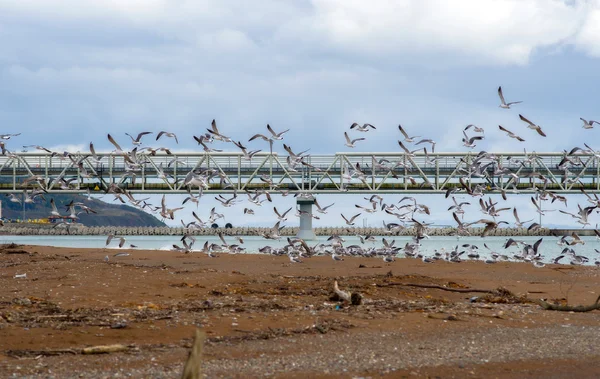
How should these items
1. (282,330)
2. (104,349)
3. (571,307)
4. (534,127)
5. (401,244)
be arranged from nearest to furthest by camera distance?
(104,349) < (282,330) < (571,307) < (534,127) < (401,244)

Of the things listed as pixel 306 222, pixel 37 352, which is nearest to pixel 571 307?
pixel 37 352

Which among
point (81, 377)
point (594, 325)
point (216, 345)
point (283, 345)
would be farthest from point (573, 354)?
point (81, 377)

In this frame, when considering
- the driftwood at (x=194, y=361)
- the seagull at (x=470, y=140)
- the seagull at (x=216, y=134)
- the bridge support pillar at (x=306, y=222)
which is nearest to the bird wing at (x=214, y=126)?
the seagull at (x=216, y=134)

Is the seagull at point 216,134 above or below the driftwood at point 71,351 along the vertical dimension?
above

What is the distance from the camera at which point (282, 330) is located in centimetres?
1151

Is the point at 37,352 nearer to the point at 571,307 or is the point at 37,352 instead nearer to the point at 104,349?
the point at 104,349

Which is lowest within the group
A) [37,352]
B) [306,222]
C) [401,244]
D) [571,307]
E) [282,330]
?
[37,352]

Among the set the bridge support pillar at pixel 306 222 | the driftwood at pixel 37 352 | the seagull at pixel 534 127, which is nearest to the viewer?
the driftwood at pixel 37 352

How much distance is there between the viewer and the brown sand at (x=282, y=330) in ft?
31.3

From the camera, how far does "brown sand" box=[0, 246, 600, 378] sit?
375 inches

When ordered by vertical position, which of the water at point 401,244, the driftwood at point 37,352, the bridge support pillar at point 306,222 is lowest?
the driftwood at point 37,352

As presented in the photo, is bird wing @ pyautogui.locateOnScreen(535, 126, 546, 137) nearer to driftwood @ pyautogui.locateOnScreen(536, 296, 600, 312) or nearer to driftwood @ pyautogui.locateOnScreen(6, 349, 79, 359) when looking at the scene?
driftwood @ pyautogui.locateOnScreen(536, 296, 600, 312)

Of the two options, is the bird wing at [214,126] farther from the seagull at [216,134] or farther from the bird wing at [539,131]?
the bird wing at [539,131]

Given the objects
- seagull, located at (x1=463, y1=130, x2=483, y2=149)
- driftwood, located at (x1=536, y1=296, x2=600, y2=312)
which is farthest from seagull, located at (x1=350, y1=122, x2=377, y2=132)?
driftwood, located at (x1=536, y1=296, x2=600, y2=312)
